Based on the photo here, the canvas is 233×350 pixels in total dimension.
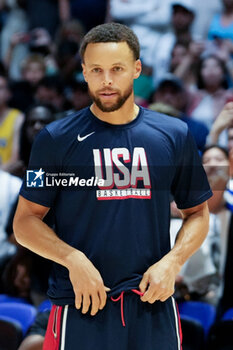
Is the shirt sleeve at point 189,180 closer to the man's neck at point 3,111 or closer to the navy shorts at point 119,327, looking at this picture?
the navy shorts at point 119,327

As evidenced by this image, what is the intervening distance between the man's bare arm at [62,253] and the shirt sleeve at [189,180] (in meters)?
0.42

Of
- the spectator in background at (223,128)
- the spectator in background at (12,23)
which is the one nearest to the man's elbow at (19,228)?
the spectator in background at (223,128)

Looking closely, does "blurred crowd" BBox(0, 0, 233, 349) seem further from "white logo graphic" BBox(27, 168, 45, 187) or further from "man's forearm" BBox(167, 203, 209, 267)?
"white logo graphic" BBox(27, 168, 45, 187)

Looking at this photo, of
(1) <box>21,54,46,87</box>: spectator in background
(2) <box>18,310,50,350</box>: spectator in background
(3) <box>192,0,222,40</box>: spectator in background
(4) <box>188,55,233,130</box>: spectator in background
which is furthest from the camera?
(3) <box>192,0,222,40</box>: spectator in background

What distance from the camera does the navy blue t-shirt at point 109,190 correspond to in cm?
207

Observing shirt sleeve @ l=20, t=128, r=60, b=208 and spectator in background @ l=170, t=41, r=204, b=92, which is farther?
spectator in background @ l=170, t=41, r=204, b=92

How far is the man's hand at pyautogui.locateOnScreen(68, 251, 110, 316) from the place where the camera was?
2.00m

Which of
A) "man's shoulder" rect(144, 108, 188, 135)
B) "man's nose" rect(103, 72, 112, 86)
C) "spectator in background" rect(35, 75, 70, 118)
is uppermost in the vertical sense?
"man's nose" rect(103, 72, 112, 86)

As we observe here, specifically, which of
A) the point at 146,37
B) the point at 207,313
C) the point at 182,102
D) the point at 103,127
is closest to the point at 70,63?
the point at 146,37

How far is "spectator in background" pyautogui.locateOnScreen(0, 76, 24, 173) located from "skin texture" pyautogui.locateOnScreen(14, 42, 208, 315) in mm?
3256

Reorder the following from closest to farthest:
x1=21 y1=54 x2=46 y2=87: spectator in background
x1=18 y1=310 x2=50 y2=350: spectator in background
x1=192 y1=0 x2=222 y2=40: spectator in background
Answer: x1=18 y1=310 x2=50 y2=350: spectator in background
x1=21 y1=54 x2=46 y2=87: spectator in background
x1=192 y1=0 x2=222 y2=40: spectator in background

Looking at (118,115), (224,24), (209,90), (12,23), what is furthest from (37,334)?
(12,23)

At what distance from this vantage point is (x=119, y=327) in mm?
2053

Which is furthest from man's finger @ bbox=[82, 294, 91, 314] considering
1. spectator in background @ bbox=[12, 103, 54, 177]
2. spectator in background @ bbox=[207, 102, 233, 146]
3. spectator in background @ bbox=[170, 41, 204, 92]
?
spectator in background @ bbox=[170, 41, 204, 92]
